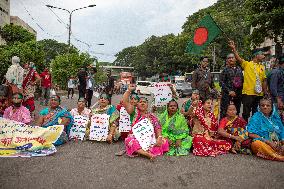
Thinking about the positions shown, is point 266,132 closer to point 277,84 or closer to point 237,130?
point 237,130

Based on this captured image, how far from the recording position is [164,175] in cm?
512

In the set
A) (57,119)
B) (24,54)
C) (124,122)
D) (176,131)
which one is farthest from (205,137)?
(24,54)

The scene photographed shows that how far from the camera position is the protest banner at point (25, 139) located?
6219 mm

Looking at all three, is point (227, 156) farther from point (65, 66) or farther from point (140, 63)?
point (140, 63)

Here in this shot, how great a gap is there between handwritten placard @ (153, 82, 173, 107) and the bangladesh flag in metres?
1.49

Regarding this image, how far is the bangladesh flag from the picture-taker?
8898 millimetres

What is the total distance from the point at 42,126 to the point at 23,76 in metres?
3.31

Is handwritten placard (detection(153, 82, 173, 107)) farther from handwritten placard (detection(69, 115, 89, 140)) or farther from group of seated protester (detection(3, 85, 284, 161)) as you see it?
handwritten placard (detection(69, 115, 89, 140))

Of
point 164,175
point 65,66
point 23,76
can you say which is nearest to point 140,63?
point 65,66

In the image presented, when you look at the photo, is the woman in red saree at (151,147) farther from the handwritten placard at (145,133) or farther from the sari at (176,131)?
the sari at (176,131)

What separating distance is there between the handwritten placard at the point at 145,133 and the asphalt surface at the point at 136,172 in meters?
0.27

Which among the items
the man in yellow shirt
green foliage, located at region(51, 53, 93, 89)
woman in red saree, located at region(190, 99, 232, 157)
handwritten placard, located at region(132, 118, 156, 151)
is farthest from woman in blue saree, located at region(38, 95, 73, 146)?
green foliage, located at region(51, 53, 93, 89)

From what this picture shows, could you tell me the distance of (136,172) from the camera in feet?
17.2

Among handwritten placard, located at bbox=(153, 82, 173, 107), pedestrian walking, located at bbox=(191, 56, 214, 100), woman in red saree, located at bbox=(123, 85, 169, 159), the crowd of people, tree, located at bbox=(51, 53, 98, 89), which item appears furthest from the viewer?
tree, located at bbox=(51, 53, 98, 89)
